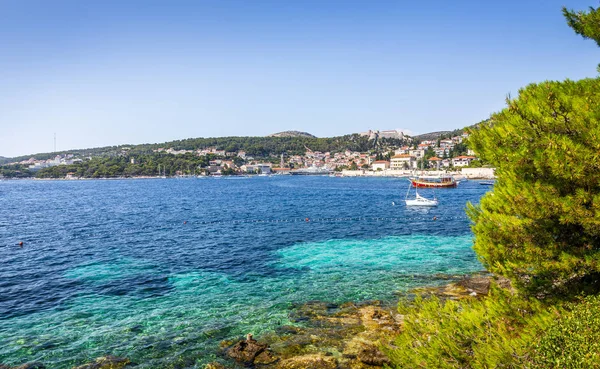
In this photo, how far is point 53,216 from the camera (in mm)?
55094

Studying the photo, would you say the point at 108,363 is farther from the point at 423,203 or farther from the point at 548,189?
the point at 423,203

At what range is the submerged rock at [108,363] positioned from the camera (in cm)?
1269

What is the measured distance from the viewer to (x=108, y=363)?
12883 millimetres

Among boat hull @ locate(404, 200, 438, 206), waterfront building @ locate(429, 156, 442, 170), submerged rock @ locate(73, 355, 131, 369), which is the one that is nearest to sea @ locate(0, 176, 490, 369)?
submerged rock @ locate(73, 355, 131, 369)

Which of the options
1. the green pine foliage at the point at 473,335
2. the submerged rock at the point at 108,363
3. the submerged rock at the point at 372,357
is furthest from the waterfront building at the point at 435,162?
the green pine foliage at the point at 473,335

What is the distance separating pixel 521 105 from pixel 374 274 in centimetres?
1837

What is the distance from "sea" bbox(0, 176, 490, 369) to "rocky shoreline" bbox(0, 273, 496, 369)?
690 mm

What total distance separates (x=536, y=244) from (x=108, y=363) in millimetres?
14076

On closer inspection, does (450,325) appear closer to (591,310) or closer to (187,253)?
(591,310)

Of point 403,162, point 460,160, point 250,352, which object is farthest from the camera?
point 403,162

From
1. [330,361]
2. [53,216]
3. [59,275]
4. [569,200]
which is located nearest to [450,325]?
[569,200]

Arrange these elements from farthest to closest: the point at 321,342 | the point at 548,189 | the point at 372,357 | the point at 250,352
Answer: the point at 321,342
the point at 250,352
the point at 372,357
the point at 548,189

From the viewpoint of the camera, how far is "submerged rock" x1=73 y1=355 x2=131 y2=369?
12.7 metres

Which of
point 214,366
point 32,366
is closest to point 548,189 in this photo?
point 214,366
